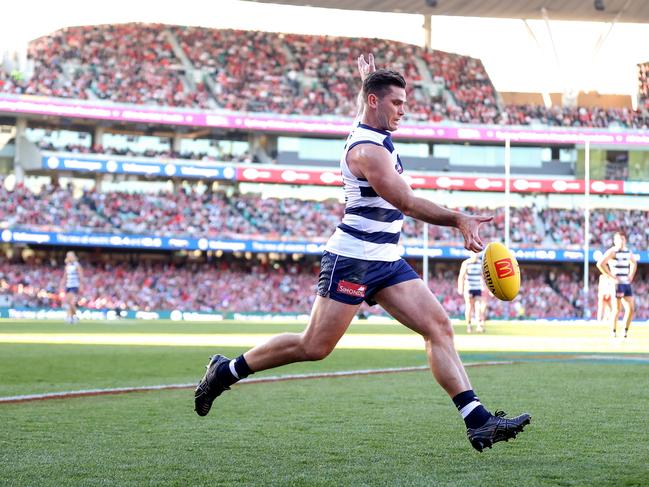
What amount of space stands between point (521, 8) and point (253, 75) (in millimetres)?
16417

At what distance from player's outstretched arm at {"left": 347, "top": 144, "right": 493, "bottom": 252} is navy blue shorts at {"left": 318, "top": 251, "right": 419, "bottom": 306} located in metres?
0.48

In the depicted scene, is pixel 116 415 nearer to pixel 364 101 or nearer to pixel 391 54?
pixel 364 101

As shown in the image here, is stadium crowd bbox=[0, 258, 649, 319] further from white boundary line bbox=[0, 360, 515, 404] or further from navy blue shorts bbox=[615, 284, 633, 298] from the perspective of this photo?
white boundary line bbox=[0, 360, 515, 404]

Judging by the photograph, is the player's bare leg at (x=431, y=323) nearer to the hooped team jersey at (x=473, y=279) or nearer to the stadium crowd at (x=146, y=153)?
the hooped team jersey at (x=473, y=279)

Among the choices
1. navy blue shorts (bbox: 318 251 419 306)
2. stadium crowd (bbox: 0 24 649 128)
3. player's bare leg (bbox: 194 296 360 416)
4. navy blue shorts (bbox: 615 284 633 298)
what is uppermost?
stadium crowd (bbox: 0 24 649 128)

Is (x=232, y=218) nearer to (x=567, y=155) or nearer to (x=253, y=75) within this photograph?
(x=253, y=75)

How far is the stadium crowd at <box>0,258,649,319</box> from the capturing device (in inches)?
1975

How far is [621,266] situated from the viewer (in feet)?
71.2

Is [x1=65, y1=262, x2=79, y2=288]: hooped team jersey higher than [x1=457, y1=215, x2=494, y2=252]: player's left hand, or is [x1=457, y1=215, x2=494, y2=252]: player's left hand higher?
[x1=457, y1=215, x2=494, y2=252]: player's left hand

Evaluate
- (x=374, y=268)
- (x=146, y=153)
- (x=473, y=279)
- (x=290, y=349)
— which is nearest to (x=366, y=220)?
(x=374, y=268)

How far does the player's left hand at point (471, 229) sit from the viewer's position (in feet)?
19.7

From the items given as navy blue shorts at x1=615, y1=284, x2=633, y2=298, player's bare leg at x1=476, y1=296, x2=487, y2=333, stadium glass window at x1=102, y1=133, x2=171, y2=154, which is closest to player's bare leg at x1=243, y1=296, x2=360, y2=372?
navy blue shorts at x1=615, y1=284, x2=633, y2=298

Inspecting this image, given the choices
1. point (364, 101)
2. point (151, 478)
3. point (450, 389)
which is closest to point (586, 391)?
point (450, 389)

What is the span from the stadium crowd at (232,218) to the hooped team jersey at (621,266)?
3537cm
